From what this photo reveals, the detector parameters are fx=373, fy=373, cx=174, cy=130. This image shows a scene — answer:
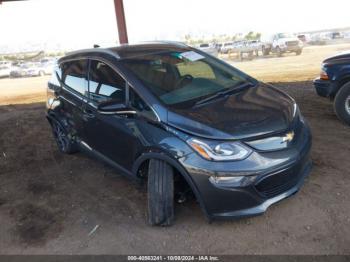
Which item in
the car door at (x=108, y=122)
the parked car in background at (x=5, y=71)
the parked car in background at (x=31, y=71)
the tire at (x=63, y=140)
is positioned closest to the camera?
the car door at (x=108, y=122)

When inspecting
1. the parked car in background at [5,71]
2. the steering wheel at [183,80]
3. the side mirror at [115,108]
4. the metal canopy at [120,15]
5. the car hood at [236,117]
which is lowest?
the parked car in background at [5,71]

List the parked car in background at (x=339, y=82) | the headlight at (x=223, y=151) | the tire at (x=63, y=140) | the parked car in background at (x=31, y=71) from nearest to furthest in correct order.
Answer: the headlight at (x=223, y=151)
the tire at (x=63, y=140)
the parked car in background at (x=339, y=82)
the parked car in background at (x=31, y=71)

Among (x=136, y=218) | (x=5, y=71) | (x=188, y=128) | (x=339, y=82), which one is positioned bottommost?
(x=5, y=71)

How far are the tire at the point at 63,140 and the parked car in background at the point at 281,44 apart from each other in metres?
26.8

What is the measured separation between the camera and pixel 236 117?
3.45 meters

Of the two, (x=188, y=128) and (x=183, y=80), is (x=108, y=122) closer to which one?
(x=183, y=80)

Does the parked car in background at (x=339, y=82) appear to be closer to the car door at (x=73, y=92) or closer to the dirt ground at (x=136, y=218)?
the dirt ground at (x=136, y=218)

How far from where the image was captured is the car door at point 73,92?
4.69m

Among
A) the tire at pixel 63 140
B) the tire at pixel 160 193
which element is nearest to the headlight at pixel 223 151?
the tire at pixel 160 193

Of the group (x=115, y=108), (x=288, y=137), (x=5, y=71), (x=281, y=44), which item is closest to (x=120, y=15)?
(x=115, y=108)

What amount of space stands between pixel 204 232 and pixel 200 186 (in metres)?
0.53

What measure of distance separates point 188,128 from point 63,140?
301 centimetres

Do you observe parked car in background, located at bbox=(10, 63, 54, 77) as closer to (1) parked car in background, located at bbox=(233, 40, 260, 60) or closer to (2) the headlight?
(1) parked car in background, located at bbox=(233, 40, 260, 60)

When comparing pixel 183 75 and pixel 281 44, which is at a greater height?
pixel 183 75
